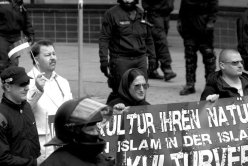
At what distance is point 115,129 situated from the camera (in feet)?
23.0

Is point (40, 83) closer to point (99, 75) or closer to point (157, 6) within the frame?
point (157, 6)

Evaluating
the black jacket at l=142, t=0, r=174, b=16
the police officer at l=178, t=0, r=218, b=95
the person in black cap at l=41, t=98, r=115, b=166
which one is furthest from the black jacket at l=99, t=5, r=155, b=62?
the person in black cap at l=41, t=98, r=115, b=166

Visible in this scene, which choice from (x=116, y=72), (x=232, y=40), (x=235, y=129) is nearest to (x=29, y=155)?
(x=235, y=129)

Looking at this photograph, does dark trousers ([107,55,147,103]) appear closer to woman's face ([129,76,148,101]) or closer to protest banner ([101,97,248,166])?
protest banner ([101,97,248,166])

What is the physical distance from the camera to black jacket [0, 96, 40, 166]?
227 inches

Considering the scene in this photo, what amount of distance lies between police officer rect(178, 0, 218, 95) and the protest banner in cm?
417

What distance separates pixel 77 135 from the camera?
3875 mm

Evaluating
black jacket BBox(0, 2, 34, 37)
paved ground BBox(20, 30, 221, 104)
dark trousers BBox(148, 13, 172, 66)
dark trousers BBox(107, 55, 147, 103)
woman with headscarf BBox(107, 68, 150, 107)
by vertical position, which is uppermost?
woman with headscarf BBox(107, 68, 150, 107)

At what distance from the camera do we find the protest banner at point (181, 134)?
7027mm

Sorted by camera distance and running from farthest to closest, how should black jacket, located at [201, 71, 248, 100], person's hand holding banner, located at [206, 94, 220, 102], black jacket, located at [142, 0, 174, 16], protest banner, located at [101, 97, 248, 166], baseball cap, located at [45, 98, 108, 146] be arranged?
black jacket, located at [142, 0, 174, 16], black jacket, located at [201, 71, 248, 100], person's hand holding banner, located at [206, 94, 220, 102], protest banner, located at [101, 97, 248, 166], baseball cap, located at [45, 98, 108, 146]

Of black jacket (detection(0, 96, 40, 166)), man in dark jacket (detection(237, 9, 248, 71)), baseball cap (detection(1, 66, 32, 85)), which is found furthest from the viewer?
man in dark jacket (detection(237, 9, 248, 71))

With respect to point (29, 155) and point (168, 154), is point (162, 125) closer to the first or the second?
point (168, 154)

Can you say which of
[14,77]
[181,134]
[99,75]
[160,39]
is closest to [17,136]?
[14,77]

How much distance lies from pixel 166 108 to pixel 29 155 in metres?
1.68
